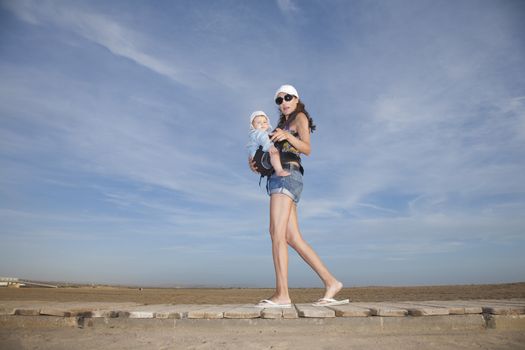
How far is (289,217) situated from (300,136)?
1005 millimetres

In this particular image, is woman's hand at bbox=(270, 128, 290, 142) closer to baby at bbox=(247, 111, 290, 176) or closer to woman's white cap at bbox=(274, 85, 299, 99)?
baby at bbox=(247, 111, 290, 176)

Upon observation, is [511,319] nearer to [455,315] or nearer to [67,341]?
[455,315]

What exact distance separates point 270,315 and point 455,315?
179 centimetres

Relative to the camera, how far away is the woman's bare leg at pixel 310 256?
14.6ft

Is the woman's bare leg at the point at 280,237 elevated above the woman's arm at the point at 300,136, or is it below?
below

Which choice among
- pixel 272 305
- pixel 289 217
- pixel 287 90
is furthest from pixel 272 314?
pixel 287 90

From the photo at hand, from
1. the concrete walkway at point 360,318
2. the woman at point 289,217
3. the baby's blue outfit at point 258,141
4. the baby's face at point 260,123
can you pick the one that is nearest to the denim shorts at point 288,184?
the woman at point 289,217

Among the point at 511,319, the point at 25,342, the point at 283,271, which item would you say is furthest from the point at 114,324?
the point at 511,319

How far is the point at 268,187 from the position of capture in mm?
4578

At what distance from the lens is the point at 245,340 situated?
3229 millimetres

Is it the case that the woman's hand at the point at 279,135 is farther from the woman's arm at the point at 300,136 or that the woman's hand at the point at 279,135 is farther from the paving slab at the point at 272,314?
the paving slab at the point at 272,314

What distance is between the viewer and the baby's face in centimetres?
449

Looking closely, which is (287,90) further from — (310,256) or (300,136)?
(310,256)

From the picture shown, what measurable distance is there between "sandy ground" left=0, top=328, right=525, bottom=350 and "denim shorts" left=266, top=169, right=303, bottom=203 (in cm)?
161
